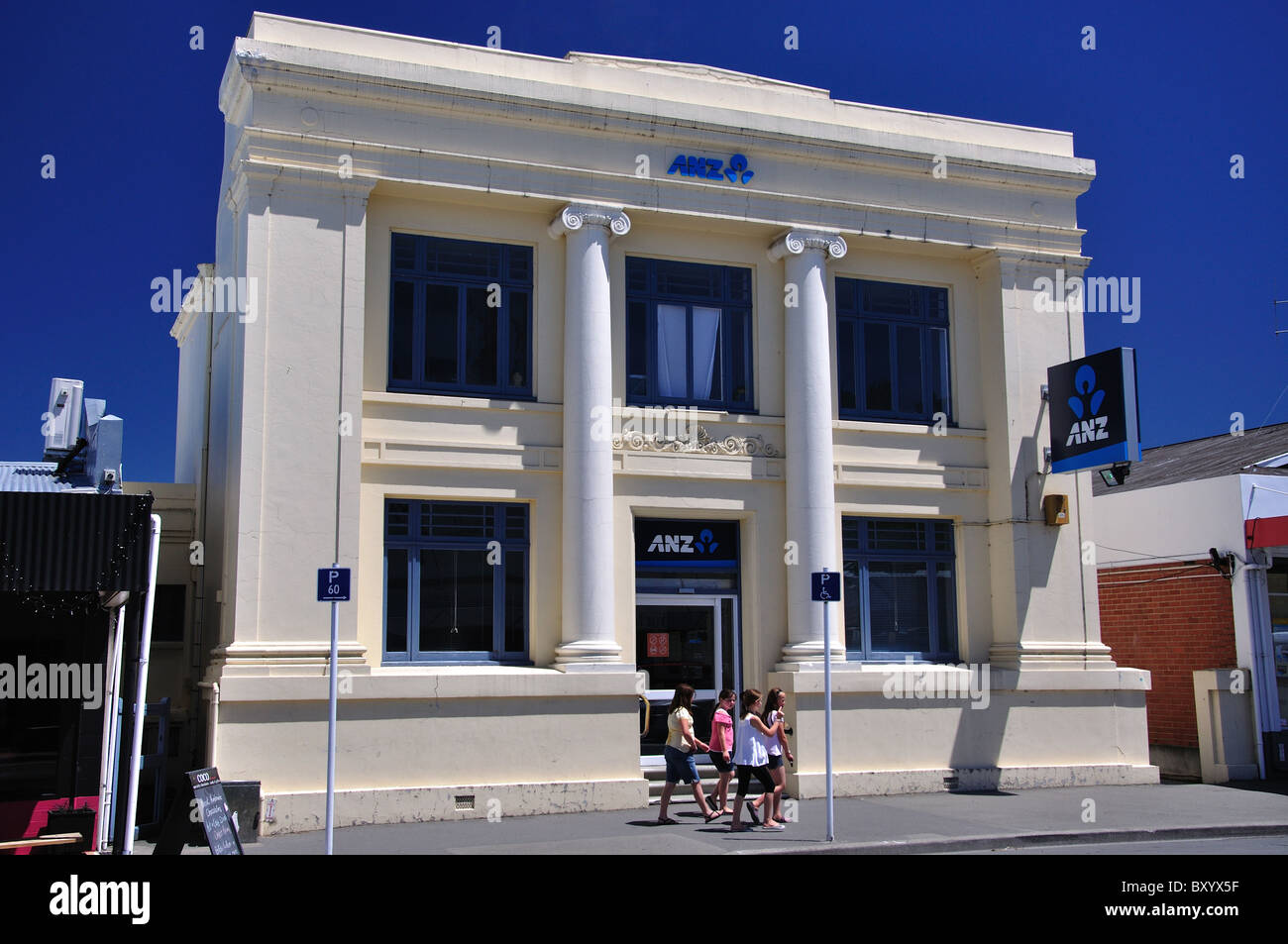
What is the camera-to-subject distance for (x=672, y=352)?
704 inches

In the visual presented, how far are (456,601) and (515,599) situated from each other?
80 centimetres

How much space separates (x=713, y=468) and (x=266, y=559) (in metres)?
6.14

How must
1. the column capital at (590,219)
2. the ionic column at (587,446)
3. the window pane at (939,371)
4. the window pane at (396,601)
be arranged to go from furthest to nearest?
1. the window pane at (939,371)
2. the column capital at (590,219)
3. the ionic column at (587,446)
4. the window pane at (396,601)

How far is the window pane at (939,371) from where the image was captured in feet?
63.0

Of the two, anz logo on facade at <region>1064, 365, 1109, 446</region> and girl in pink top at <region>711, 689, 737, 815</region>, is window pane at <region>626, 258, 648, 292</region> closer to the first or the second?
girl in pink top at <region>711, 689, 737, 815</region>

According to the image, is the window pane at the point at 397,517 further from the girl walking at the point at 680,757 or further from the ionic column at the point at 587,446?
the girl walking at the point at 680,757

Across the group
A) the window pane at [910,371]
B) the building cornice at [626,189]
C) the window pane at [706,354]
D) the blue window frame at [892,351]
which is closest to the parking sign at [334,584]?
the building cornice at [626,189]

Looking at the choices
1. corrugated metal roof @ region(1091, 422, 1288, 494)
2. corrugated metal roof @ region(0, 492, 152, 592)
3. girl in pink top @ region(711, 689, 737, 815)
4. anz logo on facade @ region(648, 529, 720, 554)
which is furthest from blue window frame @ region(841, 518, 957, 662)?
corrugated metal roof @ region(0, 492, 152, 592)

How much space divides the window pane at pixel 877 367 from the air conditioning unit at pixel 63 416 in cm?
1090

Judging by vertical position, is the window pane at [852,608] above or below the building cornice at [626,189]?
below

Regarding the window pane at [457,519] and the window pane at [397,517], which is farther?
the window pane at [457,519]

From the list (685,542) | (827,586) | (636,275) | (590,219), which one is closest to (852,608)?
(685,542)

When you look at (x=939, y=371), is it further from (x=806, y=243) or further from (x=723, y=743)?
(x=723, y=743)
